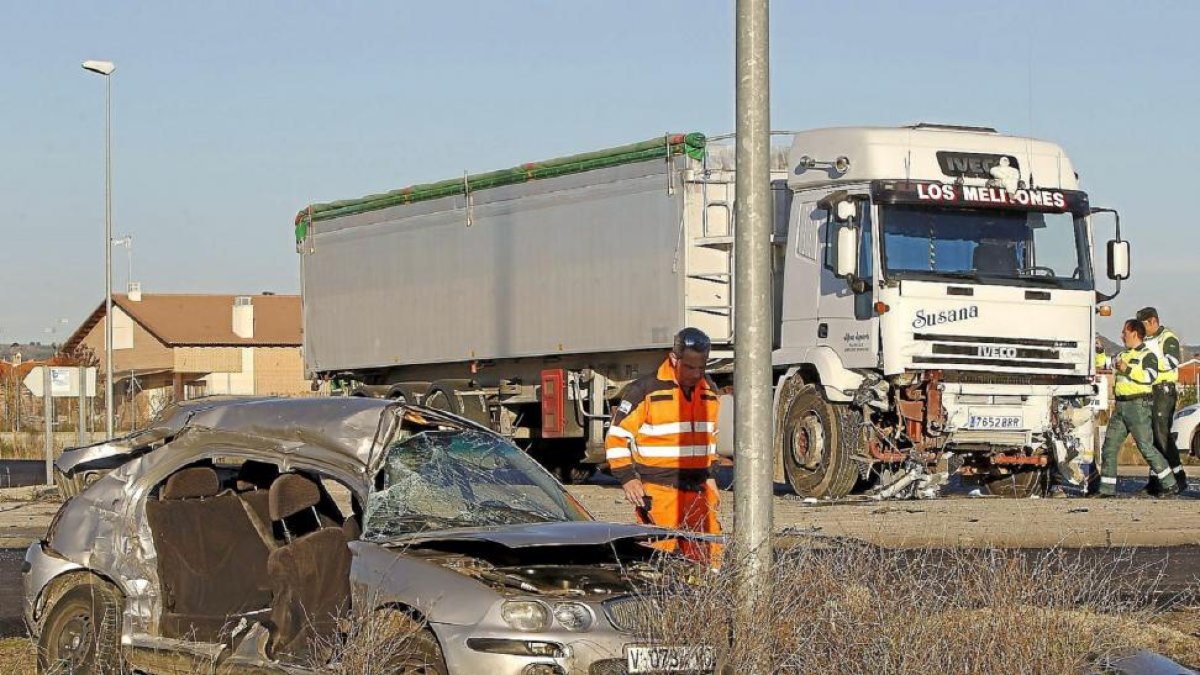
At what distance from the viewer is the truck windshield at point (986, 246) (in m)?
19.0

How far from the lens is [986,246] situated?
19.3 m

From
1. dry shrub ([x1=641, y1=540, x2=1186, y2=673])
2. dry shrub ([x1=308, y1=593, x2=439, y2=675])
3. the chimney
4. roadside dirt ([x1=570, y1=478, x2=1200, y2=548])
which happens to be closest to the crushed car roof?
dry shrub ([x1=308, y1=593, x2=439, y2=675])

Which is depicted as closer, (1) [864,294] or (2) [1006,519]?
(2) [1006,519]

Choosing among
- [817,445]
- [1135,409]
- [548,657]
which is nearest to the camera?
[548,657]

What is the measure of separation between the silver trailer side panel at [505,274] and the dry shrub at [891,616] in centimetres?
1413

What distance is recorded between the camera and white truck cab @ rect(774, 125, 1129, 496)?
18969mm

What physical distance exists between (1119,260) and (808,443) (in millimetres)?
3754

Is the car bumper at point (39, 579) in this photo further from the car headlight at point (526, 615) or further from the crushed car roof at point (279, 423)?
the car headlight at point (526, 615)

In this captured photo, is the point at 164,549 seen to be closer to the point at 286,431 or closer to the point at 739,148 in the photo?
the point at 286,431

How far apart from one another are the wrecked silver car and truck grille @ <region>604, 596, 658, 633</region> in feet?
0.04

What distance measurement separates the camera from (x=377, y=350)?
2827 centimetres

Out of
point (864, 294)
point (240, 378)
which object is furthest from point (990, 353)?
point (240, 378)

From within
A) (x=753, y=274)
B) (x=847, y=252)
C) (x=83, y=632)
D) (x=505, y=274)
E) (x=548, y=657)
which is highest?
(x=505, y=274)

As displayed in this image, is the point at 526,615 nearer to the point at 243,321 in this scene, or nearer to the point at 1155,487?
the point at 1155,487
